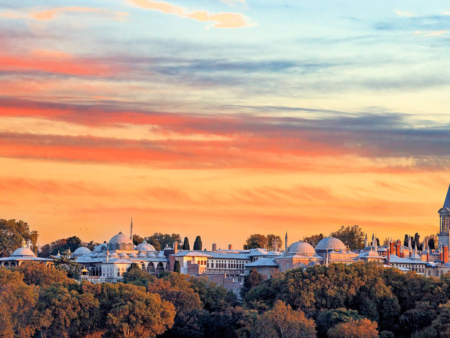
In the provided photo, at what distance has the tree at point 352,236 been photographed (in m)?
142

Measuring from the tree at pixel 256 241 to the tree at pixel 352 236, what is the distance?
1064 cm

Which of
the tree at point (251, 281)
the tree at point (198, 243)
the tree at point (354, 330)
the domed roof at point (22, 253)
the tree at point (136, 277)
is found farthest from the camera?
the tree at point (198, 243)

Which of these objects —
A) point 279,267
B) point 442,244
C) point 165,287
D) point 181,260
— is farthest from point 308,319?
Result: point 442,244

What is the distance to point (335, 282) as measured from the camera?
87.0 meters

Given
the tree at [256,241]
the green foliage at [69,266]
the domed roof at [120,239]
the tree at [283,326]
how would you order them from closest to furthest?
the tree at [283,326] < the green foliage at [69,266] < the domed roof at [120,239] < the tree at [256,241]

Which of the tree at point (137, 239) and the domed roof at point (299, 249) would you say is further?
the tree at point (137, 239)

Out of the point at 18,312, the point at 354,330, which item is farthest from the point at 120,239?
the point at 354,330

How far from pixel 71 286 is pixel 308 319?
21.0m

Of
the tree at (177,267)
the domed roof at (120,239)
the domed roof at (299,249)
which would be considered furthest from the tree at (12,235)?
the domed roof at (299,249)

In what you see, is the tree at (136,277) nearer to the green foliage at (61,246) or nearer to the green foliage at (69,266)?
the green foliage at (69,266)

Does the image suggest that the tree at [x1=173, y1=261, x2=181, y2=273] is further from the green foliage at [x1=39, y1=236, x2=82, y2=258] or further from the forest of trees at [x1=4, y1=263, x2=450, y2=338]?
the green foliage at [x1=39, y1=236, x2=82, y2=258]

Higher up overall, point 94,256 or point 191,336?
point 94,256

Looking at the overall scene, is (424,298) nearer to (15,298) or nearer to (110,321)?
(110,321)

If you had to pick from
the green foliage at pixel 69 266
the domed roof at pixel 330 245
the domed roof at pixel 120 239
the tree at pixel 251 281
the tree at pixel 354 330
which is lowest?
the tree at pixel 354 330
